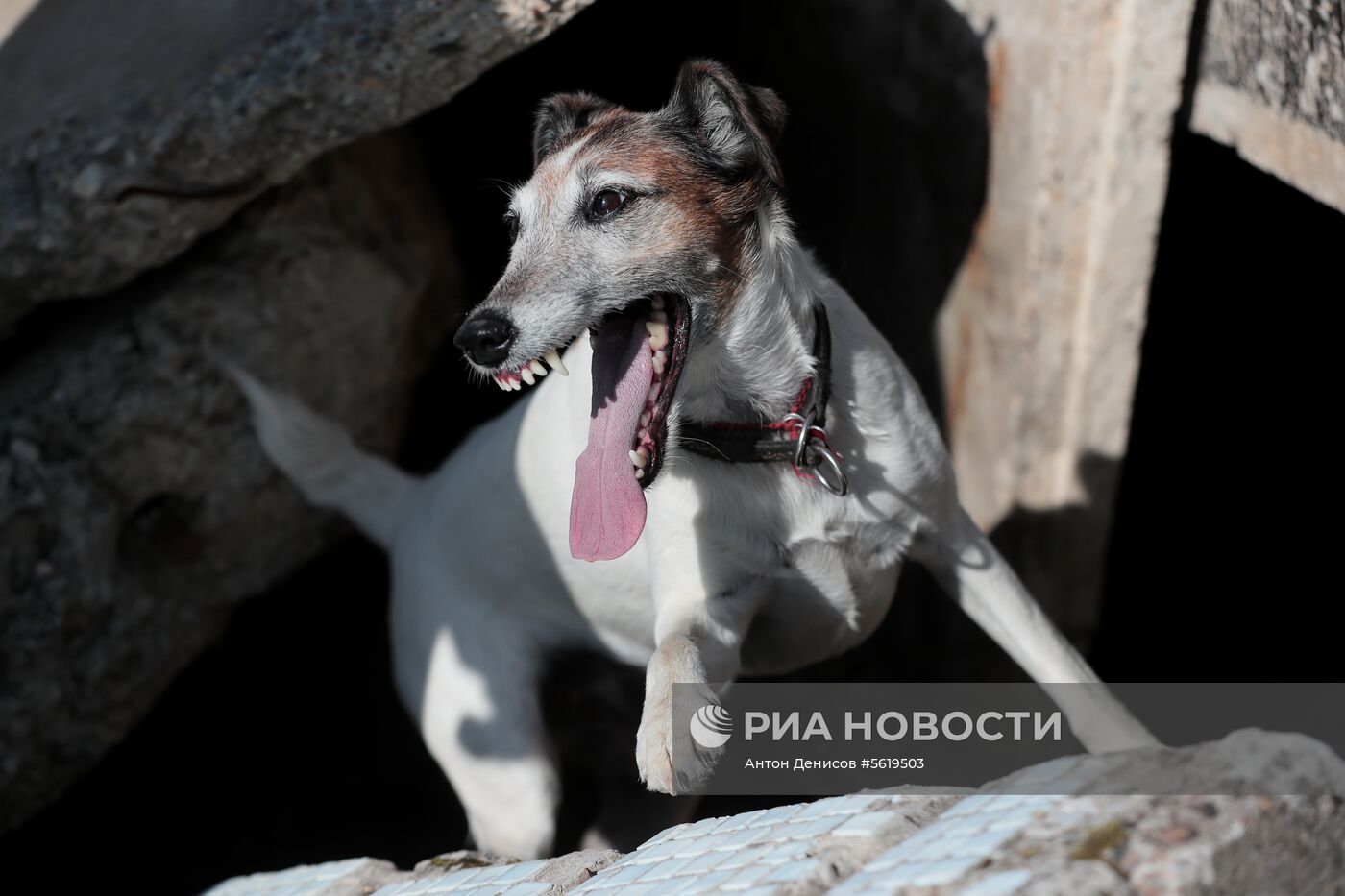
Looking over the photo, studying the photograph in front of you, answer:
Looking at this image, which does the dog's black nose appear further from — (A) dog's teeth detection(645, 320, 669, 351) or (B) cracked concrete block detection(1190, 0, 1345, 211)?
(B) cracked concrete block detection(1190, 0, 1345, 211)

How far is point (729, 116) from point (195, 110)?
1505mm

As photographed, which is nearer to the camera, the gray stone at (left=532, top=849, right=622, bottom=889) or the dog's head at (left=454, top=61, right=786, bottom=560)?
the gray stone at (left=532, top=849, right=622, bottom=889)

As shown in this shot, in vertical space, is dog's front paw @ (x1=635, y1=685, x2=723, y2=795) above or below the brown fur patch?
below

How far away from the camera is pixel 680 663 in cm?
232

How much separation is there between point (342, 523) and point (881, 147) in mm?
2272

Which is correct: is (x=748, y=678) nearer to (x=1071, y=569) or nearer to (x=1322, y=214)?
(x=1071, y=569)

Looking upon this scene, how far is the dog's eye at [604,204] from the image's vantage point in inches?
98.1

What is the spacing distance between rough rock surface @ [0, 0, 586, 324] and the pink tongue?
108cm

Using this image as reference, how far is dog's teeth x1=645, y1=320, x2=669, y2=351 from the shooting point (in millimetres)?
2449

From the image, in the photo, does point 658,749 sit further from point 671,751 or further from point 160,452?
point 160,452

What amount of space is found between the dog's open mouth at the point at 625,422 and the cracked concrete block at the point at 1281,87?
1473 millimetres

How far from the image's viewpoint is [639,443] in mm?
2350

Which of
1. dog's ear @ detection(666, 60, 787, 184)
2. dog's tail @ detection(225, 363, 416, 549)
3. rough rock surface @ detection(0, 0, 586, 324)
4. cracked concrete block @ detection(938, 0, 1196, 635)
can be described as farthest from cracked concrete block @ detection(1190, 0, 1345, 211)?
dog's tail @ detection(225, 363, 416, 549)
